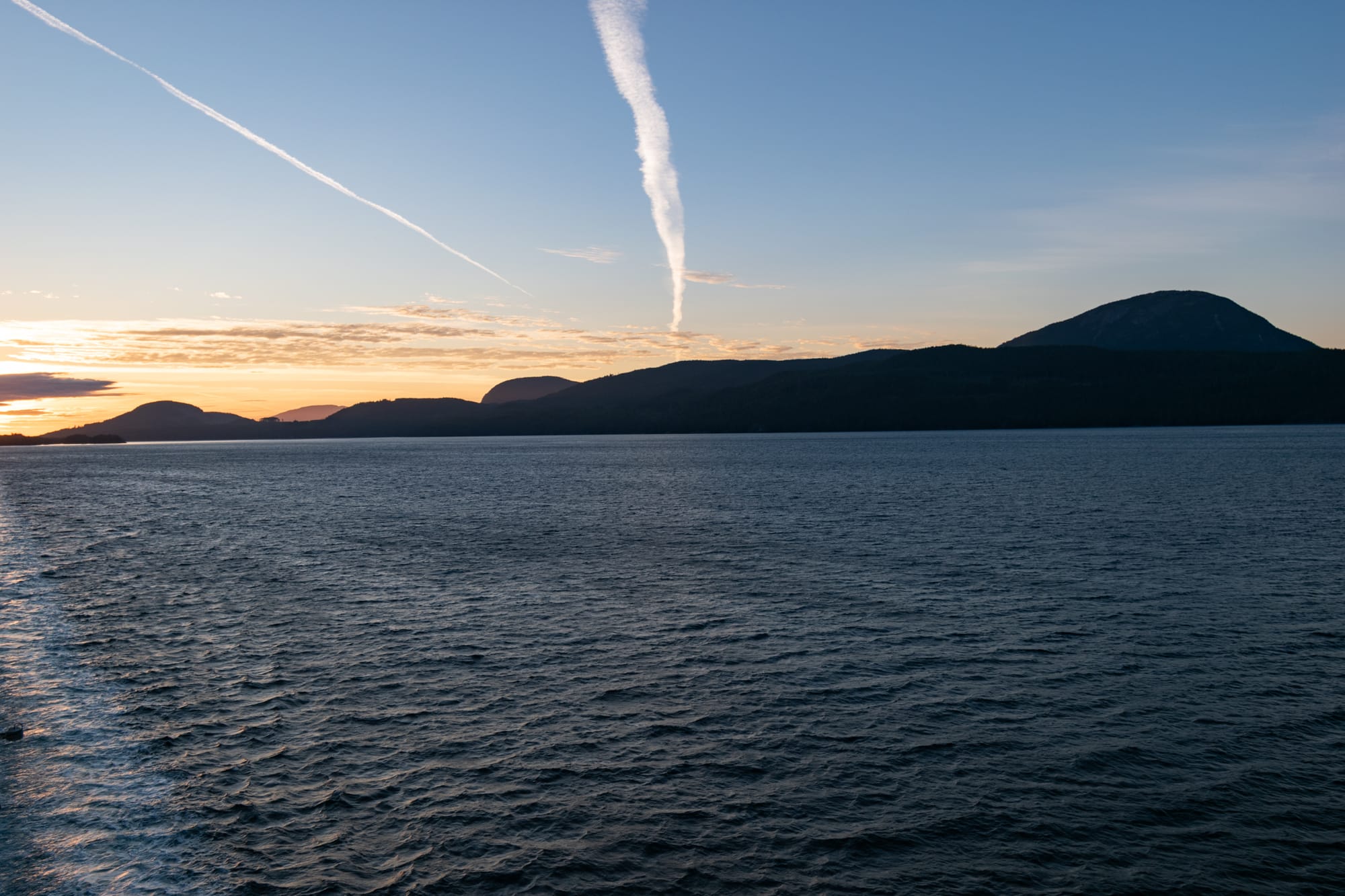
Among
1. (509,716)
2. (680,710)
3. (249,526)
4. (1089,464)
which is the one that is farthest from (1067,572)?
(1089,464)

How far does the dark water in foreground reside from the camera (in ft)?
Answer: 56.5

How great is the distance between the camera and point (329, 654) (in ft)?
110

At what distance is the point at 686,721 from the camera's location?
25.2 m

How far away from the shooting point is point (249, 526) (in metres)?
84.4

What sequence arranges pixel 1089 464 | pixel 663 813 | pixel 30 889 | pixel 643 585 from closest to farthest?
pixel 30 889
pixel 663 813
pixel 643 585
pixel 1089 464

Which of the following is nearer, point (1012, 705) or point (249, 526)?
point (1012, 705)

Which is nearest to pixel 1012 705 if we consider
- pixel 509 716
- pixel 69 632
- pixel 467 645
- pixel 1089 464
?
pixel 509 716

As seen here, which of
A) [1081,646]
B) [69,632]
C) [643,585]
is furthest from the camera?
[643,585]

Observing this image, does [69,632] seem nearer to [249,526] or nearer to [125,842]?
[125,842]

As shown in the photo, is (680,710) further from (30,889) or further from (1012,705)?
(30,889)

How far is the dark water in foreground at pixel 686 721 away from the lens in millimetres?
17219

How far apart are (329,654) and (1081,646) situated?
97.4ft

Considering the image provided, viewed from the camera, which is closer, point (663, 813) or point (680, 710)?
point (663, 813)

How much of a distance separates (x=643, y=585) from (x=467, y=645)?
14462 millimetres
